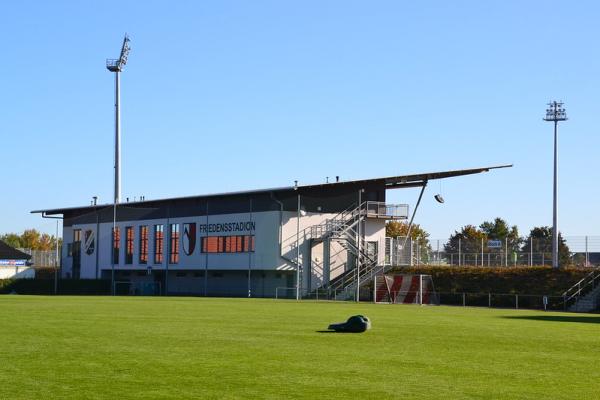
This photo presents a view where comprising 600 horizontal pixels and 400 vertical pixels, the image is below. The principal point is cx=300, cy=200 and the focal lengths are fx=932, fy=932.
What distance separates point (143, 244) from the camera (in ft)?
268

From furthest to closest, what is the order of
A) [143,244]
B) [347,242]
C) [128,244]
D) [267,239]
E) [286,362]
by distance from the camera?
[128,244] < [143,244] < [347,242] < [267,239] < [286,362]

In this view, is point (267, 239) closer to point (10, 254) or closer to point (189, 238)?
point (189, 238)

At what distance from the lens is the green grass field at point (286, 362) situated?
1294 centimetres

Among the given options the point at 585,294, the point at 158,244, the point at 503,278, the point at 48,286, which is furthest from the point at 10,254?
the point at 585,294

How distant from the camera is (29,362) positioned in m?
15.8

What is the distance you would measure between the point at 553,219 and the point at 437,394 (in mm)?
53349

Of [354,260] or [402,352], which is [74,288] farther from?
[402,352]

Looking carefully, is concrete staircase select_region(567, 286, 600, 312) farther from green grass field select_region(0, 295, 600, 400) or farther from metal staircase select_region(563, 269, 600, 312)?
green grass field select_region(0, 295, 600, 400)

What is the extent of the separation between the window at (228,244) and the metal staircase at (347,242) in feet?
10.7

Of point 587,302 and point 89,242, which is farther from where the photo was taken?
point 89,242

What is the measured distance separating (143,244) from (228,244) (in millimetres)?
11705

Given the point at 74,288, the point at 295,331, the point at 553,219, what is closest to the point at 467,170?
the point at 553,219

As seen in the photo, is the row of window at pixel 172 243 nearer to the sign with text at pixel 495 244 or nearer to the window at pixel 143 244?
the window at pixel 143 244

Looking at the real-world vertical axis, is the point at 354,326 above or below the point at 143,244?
below
